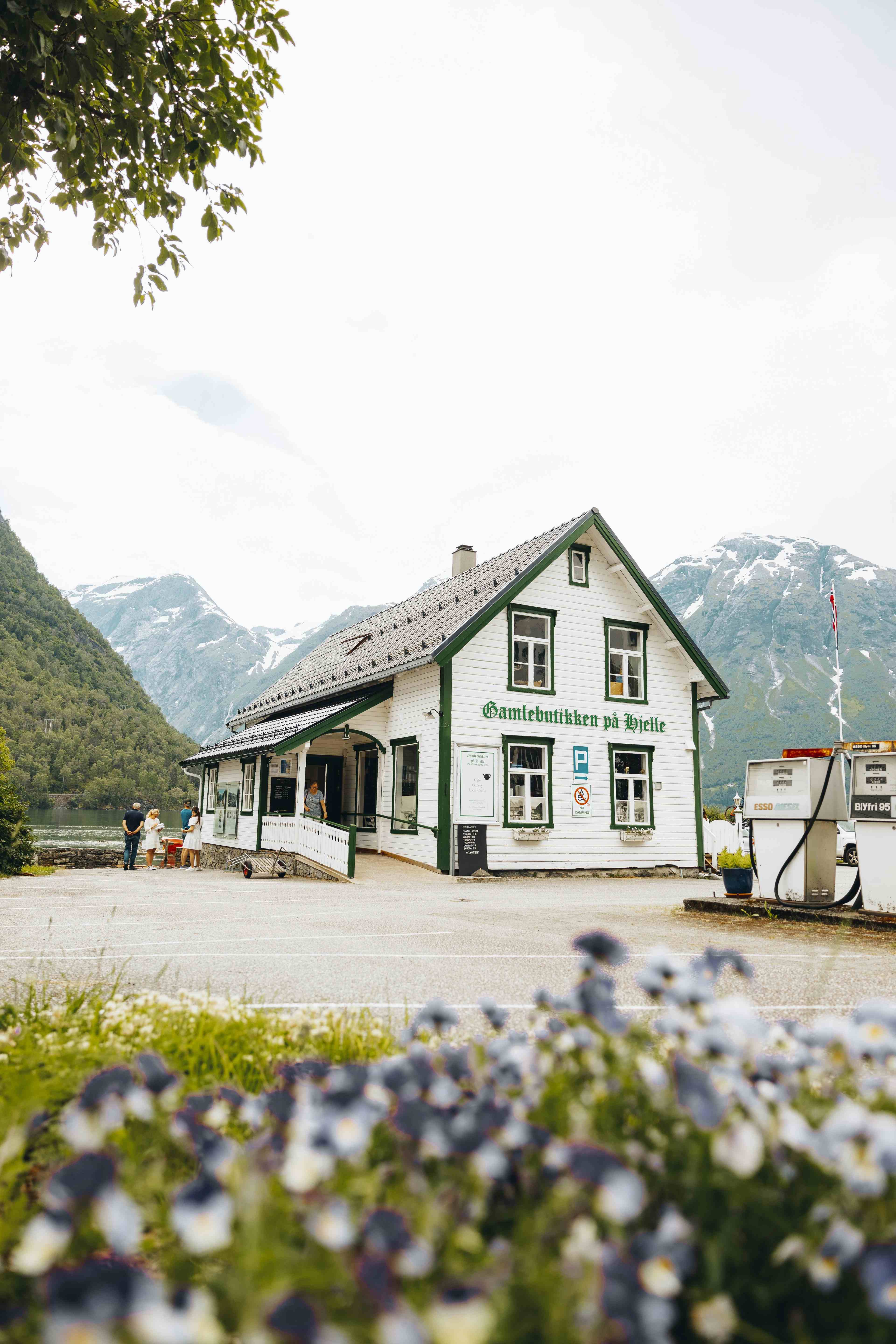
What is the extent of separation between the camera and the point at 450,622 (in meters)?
20.9

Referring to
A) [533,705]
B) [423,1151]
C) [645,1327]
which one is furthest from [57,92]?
[533,705]

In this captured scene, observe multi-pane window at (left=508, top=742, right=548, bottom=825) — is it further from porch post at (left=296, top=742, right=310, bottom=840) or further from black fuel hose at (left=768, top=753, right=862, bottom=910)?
black fuel hose at (left=768, top=753, right=862, bottom=910)

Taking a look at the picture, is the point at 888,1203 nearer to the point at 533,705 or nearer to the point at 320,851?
the point at 320,851

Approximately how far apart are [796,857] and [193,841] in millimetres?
18742

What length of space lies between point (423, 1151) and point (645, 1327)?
626 millimetres

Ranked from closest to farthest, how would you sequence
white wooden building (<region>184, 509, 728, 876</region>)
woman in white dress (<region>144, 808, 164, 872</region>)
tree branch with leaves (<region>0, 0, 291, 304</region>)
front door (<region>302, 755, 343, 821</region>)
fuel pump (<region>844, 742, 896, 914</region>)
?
tree branch with leaves (<region>0, 0, 291, 304</region>) < fuel pump (<region>844, 742, 896, 914</region>) < white wooden building (<region>184, 509, 728, 876</region>) < front door (<region>302, 755, 343, 821</region>) < woman in white dress (<region>144, 808, 164, 872</region>)

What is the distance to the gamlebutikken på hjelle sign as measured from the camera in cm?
2006

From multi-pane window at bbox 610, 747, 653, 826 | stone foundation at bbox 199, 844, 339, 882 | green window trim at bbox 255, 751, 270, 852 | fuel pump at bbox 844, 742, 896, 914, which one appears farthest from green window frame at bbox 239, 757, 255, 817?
fuel pump at bbox 844, 742, 896, 914

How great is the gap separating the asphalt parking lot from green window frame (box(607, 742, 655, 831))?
5.78 metres

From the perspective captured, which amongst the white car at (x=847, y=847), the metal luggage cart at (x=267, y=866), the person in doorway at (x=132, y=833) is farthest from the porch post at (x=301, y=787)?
the white car at (x=847, y=847)

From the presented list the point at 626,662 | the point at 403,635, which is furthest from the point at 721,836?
the point at 403,635

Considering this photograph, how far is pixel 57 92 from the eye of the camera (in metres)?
Result: 6.24

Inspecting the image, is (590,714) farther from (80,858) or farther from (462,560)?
(80,858)

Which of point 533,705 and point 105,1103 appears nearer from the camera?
point 105,1103
